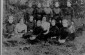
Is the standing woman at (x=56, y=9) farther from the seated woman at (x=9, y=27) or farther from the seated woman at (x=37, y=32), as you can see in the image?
the seated woman at (x=9, y=27)

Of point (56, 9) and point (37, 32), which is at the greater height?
point (56, 9)

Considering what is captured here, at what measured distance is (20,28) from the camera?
1.55m

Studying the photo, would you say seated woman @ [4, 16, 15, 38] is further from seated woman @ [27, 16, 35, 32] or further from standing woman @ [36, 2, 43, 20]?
standing woman @ [36, 2, 43, 20]

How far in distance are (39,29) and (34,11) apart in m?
0.20

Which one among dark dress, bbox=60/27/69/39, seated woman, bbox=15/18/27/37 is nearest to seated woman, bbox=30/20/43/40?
seated woman, bbox=15/18/27/37

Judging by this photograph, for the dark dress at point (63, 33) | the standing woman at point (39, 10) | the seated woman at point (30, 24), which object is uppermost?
the standing woman at point (39, 10)

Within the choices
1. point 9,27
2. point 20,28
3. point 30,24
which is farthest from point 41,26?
point 9,27

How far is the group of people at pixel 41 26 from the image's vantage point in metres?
1.55

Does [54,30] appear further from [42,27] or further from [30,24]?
[30,24]

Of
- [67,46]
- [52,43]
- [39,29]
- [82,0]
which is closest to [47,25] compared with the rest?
[39,29]

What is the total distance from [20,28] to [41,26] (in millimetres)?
225

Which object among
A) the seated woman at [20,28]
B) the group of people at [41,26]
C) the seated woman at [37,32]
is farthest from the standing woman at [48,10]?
the seated woman at [20,28]

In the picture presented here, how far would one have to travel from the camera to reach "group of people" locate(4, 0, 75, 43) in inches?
61.1

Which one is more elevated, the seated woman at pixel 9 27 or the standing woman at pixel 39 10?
the standing woman at pixel 39 10
